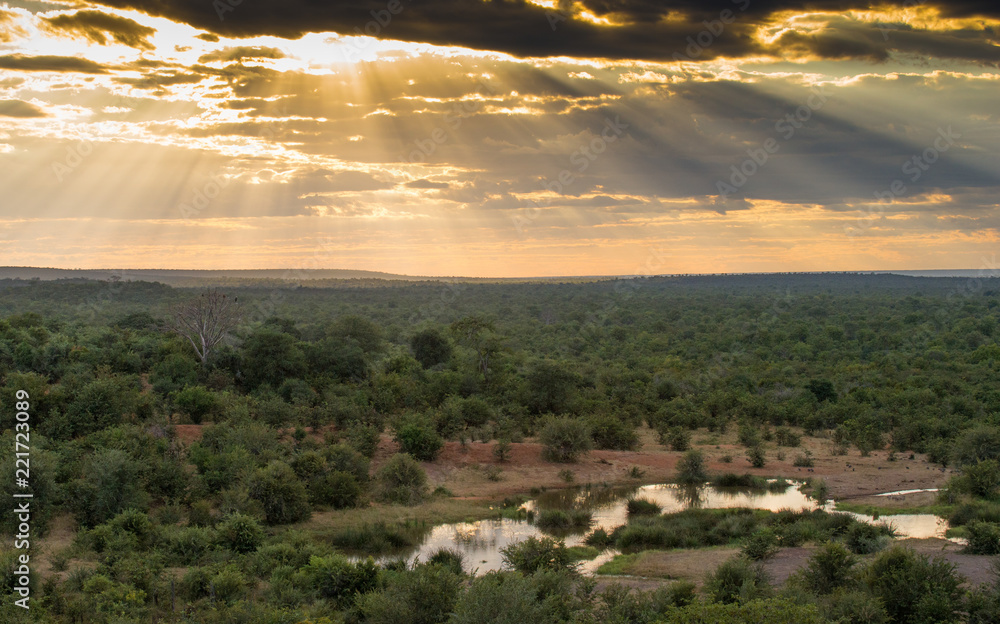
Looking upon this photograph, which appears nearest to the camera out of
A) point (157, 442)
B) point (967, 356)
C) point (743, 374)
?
point (157, 442)

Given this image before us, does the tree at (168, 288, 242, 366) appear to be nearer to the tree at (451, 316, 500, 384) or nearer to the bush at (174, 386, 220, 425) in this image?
the bush at (174, 386, 220, 425)

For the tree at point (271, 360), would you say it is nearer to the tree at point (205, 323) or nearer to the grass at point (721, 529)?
the tree at point (205, 323)

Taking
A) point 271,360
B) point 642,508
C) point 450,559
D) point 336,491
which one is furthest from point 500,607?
point 271,360

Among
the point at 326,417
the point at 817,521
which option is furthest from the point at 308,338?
the point at 817,521

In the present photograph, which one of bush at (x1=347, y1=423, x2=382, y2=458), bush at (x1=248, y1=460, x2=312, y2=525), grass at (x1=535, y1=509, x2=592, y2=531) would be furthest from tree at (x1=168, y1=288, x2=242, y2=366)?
grass at (x1=535, y1=509, x2=592, y2=531)

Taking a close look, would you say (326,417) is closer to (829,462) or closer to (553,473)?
(553,473)

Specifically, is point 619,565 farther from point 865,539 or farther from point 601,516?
point 865,539
